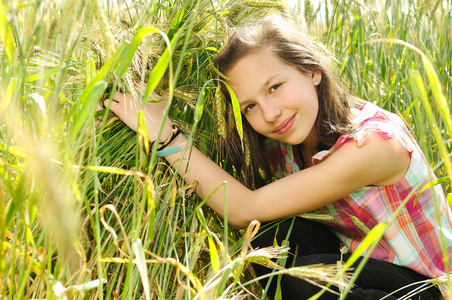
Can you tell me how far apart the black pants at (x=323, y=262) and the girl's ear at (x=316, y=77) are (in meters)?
0.40

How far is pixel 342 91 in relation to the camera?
1563mm

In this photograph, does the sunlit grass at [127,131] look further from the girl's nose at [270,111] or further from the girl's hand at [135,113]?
the girl's nose at [270,111]

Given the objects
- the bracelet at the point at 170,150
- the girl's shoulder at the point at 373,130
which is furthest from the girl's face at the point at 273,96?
the bracelet at the point at 170,150

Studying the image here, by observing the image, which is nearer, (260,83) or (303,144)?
(260,83)

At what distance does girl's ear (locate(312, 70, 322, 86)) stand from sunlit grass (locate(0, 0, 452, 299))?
14 centimetres

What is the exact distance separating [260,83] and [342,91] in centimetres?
33

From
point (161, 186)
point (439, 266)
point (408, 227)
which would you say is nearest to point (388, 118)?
point (408, 227)

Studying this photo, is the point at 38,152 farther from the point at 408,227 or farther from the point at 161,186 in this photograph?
the point at 408,227

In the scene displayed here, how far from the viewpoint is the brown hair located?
1398 mm

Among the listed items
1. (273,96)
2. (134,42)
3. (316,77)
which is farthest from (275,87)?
(134,42)

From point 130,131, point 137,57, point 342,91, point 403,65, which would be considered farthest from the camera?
point 403,65

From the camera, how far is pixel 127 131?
4.39ft

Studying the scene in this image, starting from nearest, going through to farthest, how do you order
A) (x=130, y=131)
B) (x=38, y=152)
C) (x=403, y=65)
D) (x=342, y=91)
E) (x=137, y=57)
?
(x=38, y=152), (x=137, y=57), (x=130, y=131), (x=342, y=91), (x=403, y=65)

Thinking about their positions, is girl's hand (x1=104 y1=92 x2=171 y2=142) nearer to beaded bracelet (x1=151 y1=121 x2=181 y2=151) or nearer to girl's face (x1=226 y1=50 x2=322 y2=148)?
beaded bracelet (x1=151 y1=121 x2=181 y2=151)
